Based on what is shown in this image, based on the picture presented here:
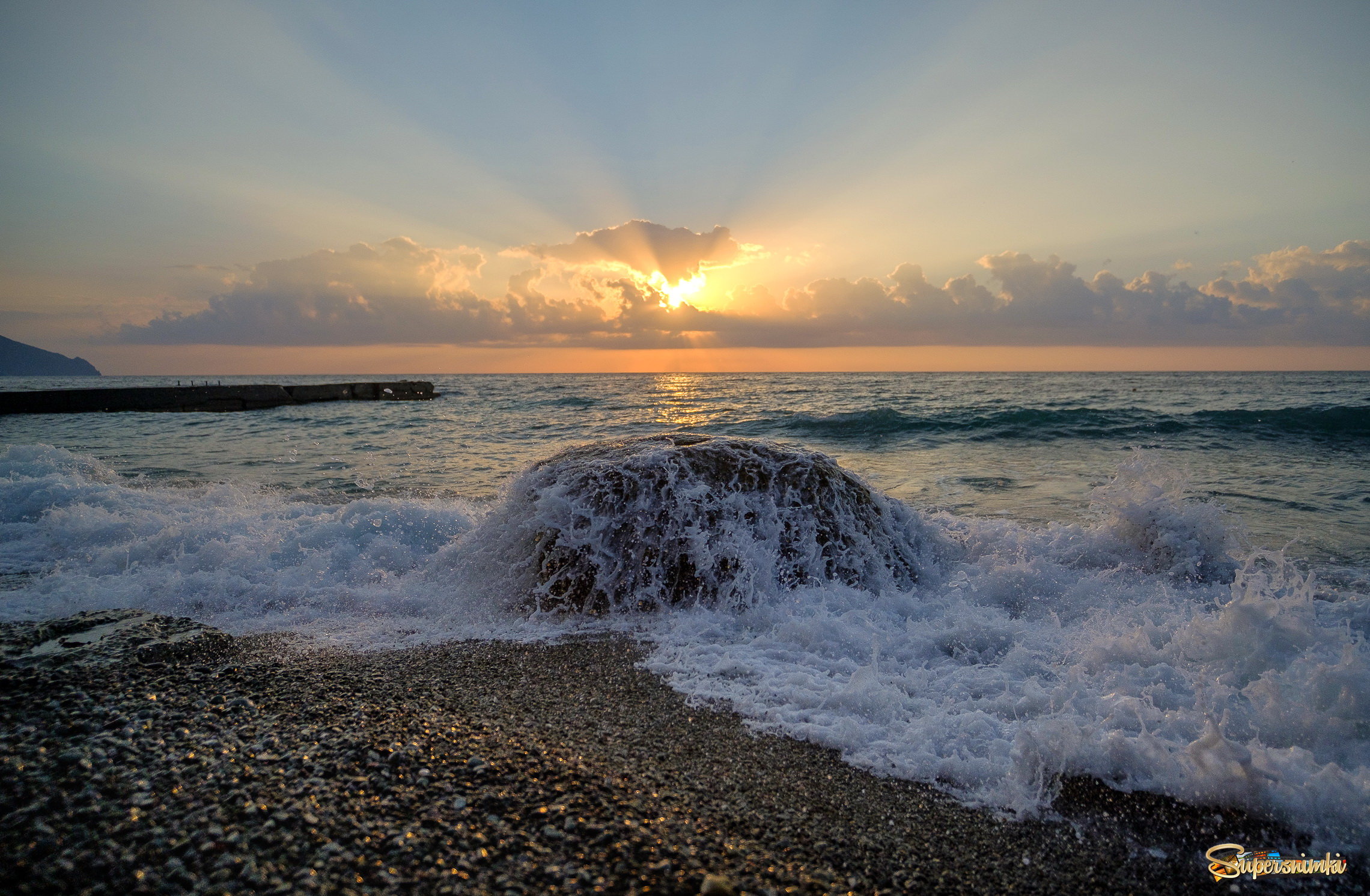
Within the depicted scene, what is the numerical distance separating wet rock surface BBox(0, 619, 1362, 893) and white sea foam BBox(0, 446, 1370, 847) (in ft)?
0.88

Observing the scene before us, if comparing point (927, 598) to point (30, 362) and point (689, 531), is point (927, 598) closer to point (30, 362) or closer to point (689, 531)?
point (689, 531)

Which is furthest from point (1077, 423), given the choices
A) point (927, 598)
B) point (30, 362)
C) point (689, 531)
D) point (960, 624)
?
point (30, 362)

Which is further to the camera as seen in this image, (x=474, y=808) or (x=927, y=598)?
(x=927, y=598)

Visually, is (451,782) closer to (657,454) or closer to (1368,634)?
(657,454)

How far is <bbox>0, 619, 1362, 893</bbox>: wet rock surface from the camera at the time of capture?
73.7 inches

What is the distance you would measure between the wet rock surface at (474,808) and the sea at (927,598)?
0.93ft

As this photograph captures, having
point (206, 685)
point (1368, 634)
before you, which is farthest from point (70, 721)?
point (1368, 634)

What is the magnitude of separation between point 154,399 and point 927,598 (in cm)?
3746

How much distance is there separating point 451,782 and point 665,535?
9.59 ft

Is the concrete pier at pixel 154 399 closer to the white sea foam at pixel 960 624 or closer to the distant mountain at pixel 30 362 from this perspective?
the white sea foam at pixel 960 624

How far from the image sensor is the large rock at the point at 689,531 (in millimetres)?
4922

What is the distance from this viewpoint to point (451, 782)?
7.66 feet

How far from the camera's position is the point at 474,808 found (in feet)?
7.14

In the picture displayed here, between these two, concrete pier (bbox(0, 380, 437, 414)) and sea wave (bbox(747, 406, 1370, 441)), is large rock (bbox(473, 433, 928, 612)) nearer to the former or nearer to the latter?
sea wave (bbox(747, 406, 1370, 441))
